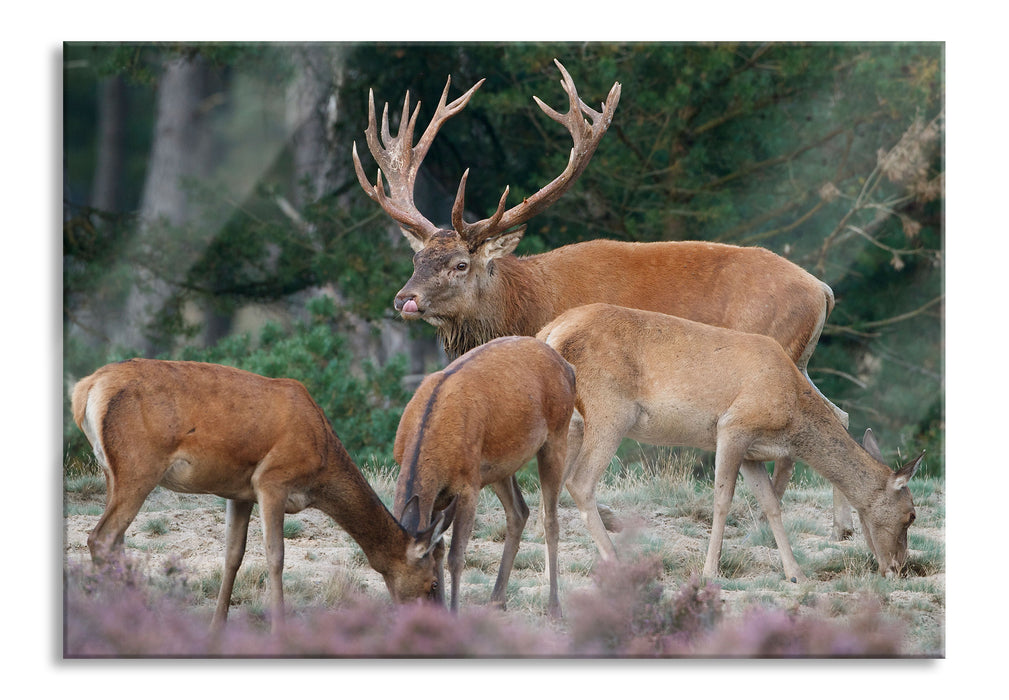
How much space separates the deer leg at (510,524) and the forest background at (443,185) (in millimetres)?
1708

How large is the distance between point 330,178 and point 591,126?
68.7 inches

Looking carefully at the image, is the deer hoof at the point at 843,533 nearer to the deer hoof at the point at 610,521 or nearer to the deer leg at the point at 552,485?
the deer hoof at the point at 610,521

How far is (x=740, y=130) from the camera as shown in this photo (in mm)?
7121

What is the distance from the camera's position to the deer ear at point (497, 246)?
260 inches

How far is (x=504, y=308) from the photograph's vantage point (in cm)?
686

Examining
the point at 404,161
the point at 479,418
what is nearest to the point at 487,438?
the point at 479,418

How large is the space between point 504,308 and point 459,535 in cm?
200

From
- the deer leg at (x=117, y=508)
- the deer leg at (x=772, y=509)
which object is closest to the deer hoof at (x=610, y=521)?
the deer leg at (x=772, y=509)

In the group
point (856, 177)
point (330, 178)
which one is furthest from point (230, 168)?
point (856, 177)

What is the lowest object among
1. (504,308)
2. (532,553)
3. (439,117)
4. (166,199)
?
(532,553)

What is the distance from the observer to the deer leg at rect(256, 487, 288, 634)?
505cm

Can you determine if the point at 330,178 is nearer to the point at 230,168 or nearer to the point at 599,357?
the point at 230,168

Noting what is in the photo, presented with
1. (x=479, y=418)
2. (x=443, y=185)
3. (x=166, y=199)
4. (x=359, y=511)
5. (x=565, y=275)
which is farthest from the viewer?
(x=443, y=185)

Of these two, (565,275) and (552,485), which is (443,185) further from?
(552,485)
